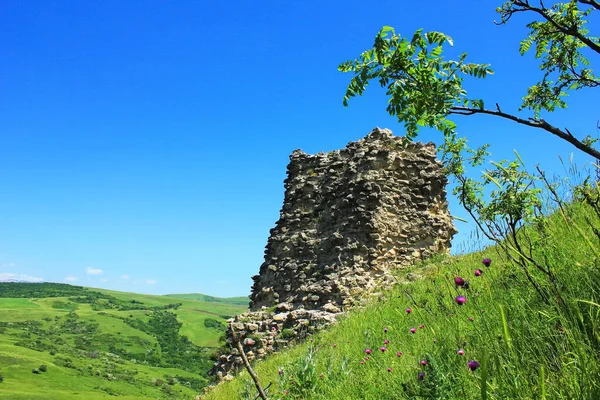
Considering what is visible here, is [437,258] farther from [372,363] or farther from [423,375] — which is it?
[423,375]

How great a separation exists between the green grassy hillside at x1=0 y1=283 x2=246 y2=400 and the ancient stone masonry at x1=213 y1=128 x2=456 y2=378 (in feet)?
284

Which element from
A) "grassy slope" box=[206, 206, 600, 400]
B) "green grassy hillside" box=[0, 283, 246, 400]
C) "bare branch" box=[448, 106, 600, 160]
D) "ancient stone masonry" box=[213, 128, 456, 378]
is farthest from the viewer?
"green grassy hillside" box=[0, 283, 246, 400]

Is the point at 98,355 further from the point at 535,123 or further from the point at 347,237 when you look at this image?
the point at 535,123

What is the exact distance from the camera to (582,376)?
1956 mm

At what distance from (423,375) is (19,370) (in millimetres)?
146789

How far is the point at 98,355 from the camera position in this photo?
14412 cm

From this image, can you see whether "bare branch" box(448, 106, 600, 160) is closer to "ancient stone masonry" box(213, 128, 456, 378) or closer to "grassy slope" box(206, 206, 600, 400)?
"grassy slope" box(206, 206, 600, 400)

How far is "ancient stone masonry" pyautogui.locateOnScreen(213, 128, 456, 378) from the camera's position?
1519cm

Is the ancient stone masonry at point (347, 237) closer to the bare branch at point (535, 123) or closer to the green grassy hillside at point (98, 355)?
the bare branch at point (535, 123)

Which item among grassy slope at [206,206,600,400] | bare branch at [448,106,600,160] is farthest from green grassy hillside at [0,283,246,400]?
bare branch at [448,106,600,160]

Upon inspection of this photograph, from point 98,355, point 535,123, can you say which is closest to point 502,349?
point 535,123

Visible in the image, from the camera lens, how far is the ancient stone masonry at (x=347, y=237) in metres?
15.2

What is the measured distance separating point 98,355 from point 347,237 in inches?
6236

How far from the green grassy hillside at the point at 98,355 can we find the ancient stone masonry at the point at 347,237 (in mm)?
86568
